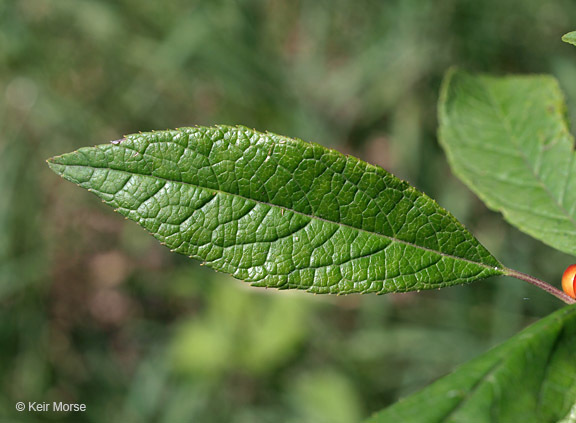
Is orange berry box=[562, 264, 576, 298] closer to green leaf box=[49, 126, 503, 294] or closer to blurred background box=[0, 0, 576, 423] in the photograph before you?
green leaf box=[49, 126, 503, 294]

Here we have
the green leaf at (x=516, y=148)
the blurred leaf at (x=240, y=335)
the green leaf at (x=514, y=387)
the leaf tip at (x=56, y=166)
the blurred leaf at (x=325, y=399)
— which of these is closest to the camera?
the green leaf at (x=514, y=387)

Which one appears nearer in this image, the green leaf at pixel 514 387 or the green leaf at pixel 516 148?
the green leaf at pixel 514 387

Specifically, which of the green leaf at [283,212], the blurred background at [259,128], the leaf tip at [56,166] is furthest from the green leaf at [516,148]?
the blurred background at [259,128]

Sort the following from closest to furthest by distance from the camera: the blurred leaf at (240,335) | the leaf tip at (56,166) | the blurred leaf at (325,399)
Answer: the leaf tip at (56,166)
the blurred leaf at (325,399)
the blurred leaf at (240,335)

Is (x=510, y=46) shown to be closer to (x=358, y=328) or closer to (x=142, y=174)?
(x=358, y=328)

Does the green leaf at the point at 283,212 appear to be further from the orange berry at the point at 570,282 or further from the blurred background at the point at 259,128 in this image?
the blurred background at the point at 259,128

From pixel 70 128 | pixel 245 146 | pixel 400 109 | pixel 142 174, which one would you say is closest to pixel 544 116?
pixel 245 146

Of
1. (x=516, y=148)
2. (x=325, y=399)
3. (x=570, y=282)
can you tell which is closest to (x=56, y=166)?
(x=570, y=282)
